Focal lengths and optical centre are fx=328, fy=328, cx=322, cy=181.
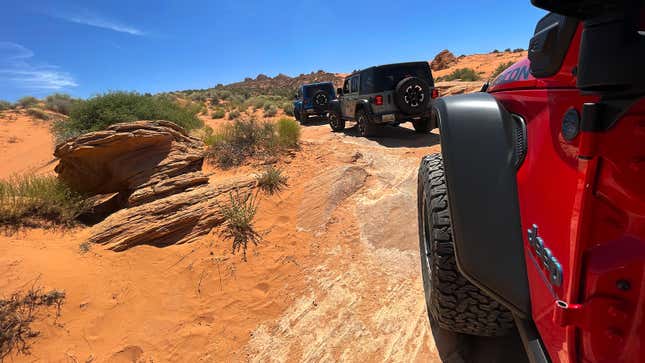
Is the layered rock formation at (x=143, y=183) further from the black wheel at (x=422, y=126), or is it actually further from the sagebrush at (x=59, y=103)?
the sagebrush at (x=59, y=103)

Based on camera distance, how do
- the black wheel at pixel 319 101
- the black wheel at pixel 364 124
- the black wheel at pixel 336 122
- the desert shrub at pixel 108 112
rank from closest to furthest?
the black wheel at pixel 364 124, the desert shrub at pixel 108 112, the black wheel at pixel 336 122, the black wheel at pixel 319 101

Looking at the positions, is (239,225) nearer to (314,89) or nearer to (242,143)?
(242,143)

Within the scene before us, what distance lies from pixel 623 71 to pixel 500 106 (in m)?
0.94


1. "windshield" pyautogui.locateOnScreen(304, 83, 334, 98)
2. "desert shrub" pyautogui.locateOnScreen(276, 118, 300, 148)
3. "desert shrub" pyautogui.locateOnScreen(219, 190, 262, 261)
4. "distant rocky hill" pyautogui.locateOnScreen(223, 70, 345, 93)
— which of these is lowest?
"desert shrub" pyautogui.locateOnScreen(219, 190, 262, 261)

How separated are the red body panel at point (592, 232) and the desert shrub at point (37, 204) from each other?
16.7 feet

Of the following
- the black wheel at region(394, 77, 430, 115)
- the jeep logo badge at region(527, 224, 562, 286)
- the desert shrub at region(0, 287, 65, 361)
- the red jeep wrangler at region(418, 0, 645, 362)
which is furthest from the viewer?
the black wheel at region(394, 77, 430, 115)

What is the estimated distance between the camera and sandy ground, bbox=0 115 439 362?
255 cm

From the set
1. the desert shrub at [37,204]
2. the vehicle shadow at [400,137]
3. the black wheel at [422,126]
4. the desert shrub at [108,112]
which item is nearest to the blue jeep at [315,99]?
the vehicle shadow at [400,137]

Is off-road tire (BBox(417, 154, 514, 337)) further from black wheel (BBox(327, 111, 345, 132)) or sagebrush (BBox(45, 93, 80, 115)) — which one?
sagebrush (BBox(45, 93, 80, 115))

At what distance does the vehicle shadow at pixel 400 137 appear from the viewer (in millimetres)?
7367

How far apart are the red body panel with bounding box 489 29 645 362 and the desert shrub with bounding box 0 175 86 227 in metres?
5.08

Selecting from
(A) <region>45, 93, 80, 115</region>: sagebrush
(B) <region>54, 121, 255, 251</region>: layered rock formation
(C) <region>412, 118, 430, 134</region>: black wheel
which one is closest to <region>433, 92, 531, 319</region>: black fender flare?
(B) <region>54, 121, 255, 251</region>: layered rock formation

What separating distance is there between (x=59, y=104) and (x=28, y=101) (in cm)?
384

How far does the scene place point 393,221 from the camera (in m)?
3.92
